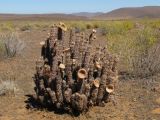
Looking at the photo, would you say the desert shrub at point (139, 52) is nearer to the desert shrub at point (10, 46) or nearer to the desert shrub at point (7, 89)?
the desert shrub at point (7, 89)

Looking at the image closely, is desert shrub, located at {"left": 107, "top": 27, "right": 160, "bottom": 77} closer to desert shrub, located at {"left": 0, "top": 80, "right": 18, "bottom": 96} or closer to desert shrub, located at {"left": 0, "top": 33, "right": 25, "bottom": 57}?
desert shrub, located at {"left": 0, "top": 80, "right": 18, "bottom": 96}

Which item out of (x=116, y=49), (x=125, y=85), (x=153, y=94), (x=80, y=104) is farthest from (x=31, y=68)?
(x=80, y=104)

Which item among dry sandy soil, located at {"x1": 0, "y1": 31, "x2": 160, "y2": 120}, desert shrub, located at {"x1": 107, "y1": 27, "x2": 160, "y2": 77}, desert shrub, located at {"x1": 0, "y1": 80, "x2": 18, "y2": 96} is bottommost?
dry sandy soil, located at {"x1": 0, "y1": 31, "x2": 160, "y2": 120}

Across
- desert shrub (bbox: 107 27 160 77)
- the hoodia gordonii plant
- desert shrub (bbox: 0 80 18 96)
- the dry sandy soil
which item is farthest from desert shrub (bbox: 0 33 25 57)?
the hoodia gordonii plant

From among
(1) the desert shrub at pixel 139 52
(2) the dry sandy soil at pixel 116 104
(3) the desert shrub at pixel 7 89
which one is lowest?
(2) the dry sandy soil at pixel 116 104

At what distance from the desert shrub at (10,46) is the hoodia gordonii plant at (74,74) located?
7408 millimetres

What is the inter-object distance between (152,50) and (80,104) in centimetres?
488

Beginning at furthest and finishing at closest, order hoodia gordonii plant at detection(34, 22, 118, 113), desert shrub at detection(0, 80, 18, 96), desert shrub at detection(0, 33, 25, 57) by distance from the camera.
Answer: desert shrub at detection(0, 33, 25, 57)
desert shrub at detection(0, 80, 18, 96)
hoodia gordonii plant at detection(34, 22, 118, 113)

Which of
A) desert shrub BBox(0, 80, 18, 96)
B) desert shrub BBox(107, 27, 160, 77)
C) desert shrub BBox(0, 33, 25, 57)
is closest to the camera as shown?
desert shrub BBox(0, 80, 18, 96)

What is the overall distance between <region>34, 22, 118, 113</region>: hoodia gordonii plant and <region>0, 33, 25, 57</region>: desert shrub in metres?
7.41

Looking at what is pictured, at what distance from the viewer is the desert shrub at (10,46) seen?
1648 centimetres

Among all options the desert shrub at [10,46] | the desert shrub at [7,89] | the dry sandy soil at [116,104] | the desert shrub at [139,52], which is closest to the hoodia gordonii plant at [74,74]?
the dry sandy soil at [116,104]

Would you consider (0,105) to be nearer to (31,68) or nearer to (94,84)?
(94,84)

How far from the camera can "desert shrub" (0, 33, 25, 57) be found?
16484mm
